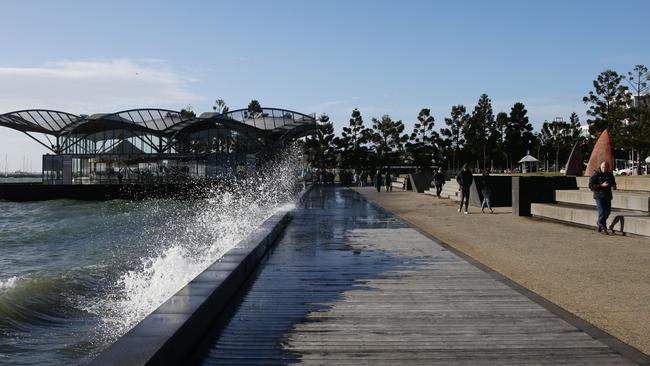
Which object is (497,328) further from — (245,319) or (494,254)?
(494,254)

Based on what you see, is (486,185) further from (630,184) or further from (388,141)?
(388,141)

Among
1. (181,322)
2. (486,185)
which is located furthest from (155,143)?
(181,322)

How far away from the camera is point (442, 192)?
33.9 metres

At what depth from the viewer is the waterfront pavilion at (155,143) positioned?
56.2m

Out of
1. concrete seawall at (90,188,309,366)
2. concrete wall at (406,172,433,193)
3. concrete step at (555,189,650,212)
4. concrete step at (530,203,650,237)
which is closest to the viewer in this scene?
concrete seawall at (90,188,309,366)

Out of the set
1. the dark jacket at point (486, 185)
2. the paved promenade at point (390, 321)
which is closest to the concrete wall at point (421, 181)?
the dark jacket at point (486, 185)

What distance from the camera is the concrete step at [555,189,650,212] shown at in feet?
45.7

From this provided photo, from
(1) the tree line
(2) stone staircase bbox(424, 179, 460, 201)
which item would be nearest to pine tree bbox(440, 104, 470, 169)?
(1) the tree line

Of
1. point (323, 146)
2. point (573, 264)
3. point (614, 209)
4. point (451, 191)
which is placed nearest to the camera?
point (573, 264)

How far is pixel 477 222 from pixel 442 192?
17.5m

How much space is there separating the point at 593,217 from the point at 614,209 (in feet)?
7.04

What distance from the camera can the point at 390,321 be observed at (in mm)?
5605

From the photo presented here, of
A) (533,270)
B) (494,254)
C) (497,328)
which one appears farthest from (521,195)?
(497,328)

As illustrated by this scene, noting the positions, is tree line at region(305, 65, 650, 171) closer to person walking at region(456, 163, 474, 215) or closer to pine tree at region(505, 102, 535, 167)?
pine tree at region(505, 102, 535, 167)
